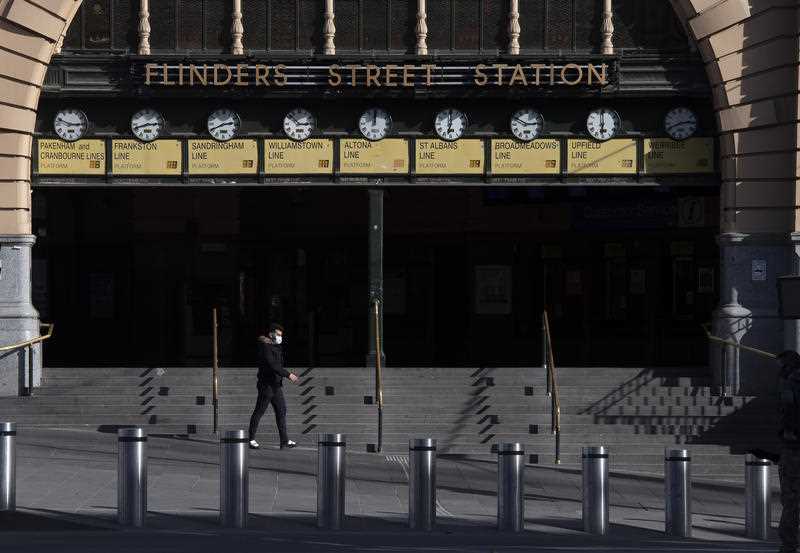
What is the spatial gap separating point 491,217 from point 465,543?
18.3m

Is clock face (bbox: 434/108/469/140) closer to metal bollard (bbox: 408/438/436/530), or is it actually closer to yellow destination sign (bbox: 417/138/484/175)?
yellow destination sign (bbox: 417/138/484/175)

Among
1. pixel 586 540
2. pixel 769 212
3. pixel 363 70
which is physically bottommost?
pixel 586 540

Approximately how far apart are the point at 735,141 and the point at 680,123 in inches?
43.9

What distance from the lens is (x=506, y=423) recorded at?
→ 21672 mm

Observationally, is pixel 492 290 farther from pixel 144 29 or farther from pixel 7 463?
pixel 7 463

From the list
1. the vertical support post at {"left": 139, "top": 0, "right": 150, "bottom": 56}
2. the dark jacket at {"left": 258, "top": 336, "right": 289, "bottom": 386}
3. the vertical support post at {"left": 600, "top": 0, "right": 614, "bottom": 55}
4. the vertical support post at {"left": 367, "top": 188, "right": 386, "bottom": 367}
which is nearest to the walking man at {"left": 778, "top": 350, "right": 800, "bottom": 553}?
the dark jacket at {"left": 258, "top": 336, "right": 289, "bottom": 386}

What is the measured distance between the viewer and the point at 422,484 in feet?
47.6

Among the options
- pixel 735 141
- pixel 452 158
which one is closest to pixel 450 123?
pixel 452 158

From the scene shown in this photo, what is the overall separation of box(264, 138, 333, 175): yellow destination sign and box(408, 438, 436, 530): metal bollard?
10.8 metres

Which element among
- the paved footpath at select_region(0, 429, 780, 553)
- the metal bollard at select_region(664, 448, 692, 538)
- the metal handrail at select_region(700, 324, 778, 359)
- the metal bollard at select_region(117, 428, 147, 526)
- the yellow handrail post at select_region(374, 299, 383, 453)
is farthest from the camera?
the metal handrail at select_region(700, 324, 778, 359)

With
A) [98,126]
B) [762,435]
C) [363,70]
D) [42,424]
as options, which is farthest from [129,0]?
[762,435]

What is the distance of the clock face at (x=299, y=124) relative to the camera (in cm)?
2472

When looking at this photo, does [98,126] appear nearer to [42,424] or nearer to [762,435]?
[42,424]

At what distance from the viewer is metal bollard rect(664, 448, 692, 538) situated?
14.4 meters
